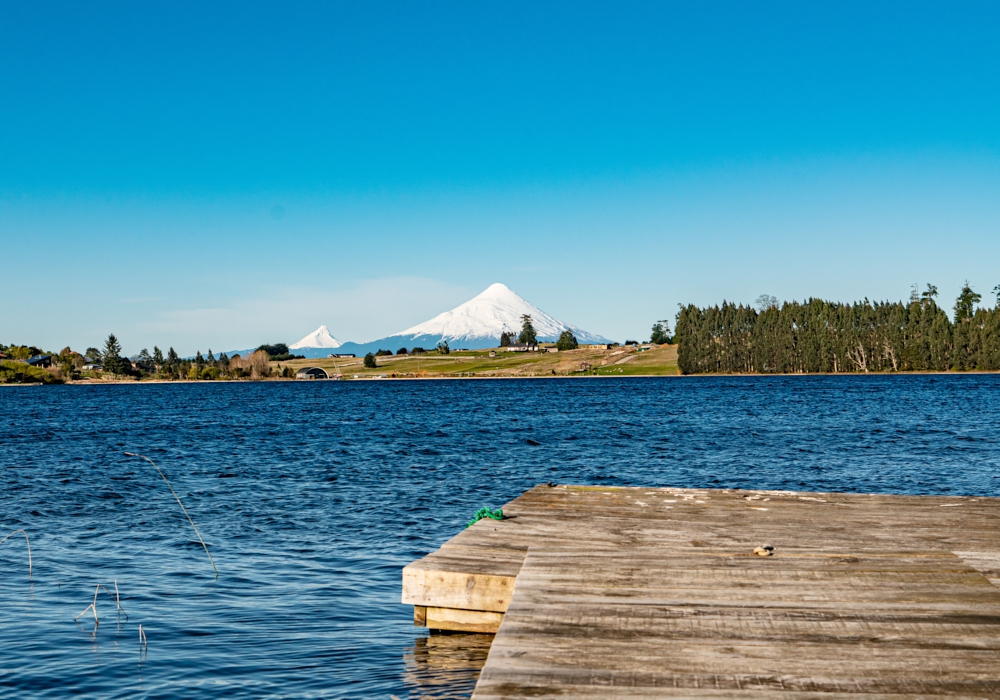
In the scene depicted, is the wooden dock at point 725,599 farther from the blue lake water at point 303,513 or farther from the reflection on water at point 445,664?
the blue lake water at point 303,513

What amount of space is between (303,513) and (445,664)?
1381cm

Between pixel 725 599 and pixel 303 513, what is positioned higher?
pixel 725 599

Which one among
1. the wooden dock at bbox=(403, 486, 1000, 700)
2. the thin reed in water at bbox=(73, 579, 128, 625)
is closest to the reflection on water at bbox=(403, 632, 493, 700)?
the wooden dock at bbox=(403, 486, 1000, 700)

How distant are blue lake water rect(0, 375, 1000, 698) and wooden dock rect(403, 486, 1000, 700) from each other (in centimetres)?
171

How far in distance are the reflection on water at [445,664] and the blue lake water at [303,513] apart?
3 cm

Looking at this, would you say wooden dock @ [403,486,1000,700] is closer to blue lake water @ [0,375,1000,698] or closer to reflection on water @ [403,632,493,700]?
reflection on water @ [403,632,493,700]

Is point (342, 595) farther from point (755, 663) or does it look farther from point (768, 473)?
point (768, 473)

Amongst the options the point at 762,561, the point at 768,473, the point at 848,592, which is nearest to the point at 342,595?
the point at 762,561

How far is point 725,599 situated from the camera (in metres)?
7.33

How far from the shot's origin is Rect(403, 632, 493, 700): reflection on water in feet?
28.7

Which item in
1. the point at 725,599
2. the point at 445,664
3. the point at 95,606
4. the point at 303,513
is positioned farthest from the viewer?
the point at 303,513

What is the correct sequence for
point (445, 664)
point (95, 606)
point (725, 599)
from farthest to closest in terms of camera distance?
point (95, 606) → point (445, 664) → point (725, 599)

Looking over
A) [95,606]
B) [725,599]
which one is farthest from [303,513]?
[725,599]

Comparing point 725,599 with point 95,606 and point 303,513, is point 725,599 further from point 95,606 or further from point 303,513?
point 303,513
